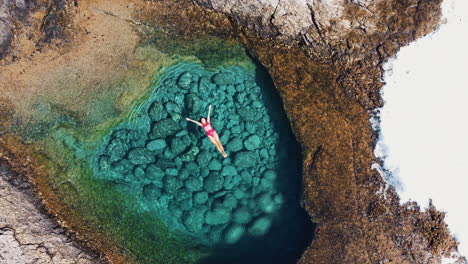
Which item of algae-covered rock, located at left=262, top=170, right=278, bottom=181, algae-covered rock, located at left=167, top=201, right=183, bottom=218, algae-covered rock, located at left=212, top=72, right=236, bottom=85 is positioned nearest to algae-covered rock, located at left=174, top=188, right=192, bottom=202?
algae-covered rock, located at left=167, top=201, right=183, bottom=218

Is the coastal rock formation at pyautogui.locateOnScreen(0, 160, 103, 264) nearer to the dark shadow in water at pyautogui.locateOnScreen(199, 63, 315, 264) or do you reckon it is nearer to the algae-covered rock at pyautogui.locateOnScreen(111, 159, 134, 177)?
the algae-covered rock at pyautogui.locateOnScreen(111, 159, 134, 177)

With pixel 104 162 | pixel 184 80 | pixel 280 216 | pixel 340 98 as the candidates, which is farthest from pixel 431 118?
pixel 104 162

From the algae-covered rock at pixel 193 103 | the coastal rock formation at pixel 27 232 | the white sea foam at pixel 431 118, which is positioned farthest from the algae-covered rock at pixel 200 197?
the white sea foam at pixel 431 118

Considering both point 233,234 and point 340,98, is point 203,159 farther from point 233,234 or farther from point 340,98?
point 340,98

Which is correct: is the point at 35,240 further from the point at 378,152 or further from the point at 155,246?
the point at 378,152

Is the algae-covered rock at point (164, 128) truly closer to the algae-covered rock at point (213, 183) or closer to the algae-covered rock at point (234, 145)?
the algae-covered rock at point (234, 145)

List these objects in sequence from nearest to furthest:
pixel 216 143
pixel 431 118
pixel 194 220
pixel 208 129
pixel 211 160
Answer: pixel 431 118, pixel 208 129, pixel 216 143, pixel 194 220, pixel 211 160
